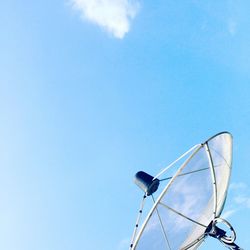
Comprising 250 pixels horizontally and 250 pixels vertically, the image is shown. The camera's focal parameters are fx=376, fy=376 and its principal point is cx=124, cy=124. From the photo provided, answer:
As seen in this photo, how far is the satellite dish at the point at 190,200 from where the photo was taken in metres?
14.1

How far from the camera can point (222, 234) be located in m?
12.4

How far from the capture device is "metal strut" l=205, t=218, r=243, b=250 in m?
Result: 11.6

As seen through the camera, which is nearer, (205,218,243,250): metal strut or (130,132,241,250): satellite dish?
(205,218,243,250): metal strut

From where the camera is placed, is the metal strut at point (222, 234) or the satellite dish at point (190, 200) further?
the satellite dish at point (190, 200)

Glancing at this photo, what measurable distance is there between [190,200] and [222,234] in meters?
4.13

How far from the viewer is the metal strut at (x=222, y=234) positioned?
11.6 meters

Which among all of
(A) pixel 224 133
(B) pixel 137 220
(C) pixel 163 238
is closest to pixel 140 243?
(B) pixel 137 220

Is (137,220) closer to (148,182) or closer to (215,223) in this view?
(148,182)

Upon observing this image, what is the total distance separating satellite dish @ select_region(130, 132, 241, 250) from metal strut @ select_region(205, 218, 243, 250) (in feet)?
0.12

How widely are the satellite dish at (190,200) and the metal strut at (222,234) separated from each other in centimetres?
4

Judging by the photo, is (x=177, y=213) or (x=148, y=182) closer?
(x=148, y=182)

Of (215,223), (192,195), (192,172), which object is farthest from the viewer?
(192,195)

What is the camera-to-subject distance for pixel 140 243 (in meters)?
14.6

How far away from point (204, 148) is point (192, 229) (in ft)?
11.8
